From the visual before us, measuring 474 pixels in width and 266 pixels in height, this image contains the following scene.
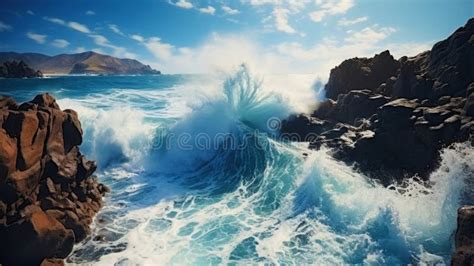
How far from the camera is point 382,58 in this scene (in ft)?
79.6

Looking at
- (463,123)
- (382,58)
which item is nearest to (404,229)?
(463,123)

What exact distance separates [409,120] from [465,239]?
7.65 metres

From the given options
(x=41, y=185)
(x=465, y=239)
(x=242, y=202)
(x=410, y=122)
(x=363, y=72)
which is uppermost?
(x=363, y=72)

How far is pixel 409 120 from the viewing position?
40.3 ft

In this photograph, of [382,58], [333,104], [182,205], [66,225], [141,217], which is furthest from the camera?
[382,58]

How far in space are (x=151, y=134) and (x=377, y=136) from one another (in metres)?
11.6

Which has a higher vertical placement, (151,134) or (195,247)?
(151,134)

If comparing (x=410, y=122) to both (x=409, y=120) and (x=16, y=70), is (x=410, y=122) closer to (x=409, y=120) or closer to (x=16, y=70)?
(x=409, y=120)

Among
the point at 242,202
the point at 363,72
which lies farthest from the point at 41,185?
the point at 363,72

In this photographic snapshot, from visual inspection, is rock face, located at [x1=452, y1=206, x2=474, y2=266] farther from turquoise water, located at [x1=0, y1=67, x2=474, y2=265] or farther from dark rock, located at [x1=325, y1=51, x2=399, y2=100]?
dark rock, located at [x1=325, y1=51, x2=399, y2=100]

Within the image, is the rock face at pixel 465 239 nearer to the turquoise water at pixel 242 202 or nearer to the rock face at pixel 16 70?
the turquoise water at pixel 242 202

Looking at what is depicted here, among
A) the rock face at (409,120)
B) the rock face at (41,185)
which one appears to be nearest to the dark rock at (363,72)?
the rock face at (409,120)

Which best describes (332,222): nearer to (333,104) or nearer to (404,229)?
(404,229)

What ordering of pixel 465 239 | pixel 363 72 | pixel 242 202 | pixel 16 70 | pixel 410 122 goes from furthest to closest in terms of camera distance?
pixel 16 70 → pixel 363 72 → pixel 410 122 → pixel 242 202 → pixel 465 239
